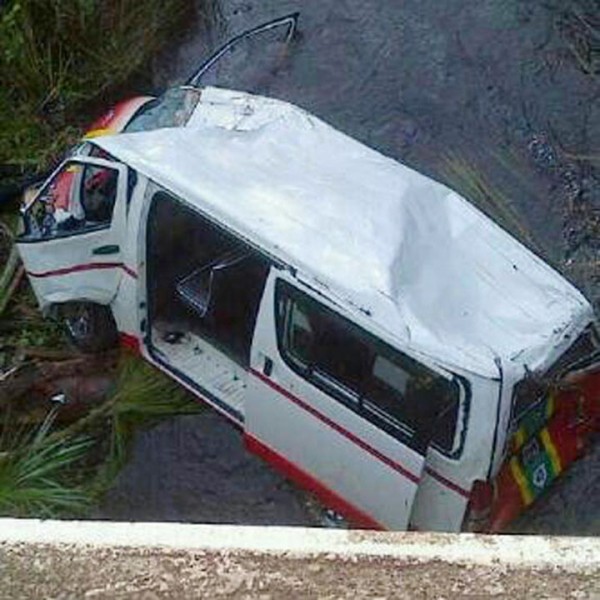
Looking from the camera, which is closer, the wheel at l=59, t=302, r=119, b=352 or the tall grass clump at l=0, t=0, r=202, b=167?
the wheel at l=59, t=302, r=119, b=352

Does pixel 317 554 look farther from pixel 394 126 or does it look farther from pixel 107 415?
pixel 394 126

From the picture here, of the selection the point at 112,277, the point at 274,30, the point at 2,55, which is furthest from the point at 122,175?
the point at 274,30

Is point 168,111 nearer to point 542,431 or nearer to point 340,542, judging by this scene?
point 542,431

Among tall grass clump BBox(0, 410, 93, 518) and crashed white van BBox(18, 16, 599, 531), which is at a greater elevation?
crashed white van BBox(18, 16, 599, 531)

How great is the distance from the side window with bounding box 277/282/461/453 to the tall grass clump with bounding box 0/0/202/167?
3.27 m

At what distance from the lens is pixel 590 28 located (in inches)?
409

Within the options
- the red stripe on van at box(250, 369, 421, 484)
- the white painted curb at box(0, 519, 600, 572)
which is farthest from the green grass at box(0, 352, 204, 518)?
the white painted curb at box(0, 519, 600, 572)

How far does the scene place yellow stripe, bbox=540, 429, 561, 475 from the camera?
21.6ft

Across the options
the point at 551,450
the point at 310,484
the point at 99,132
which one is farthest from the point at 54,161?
the point at 551,450

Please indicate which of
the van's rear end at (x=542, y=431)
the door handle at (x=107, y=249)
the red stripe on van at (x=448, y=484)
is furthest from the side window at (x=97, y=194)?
the van's rear end at (x=542, y=431)

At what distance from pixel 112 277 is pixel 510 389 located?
7.89ft

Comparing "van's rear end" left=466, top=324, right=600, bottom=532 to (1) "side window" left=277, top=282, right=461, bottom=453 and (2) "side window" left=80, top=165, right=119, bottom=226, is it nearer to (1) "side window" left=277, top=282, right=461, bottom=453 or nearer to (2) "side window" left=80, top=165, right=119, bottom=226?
(1) "side window" left=277, top=282, right=461, bottom=453

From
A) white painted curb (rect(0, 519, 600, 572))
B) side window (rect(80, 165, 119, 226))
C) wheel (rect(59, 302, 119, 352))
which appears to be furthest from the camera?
wheel (rect(59, 302, 119, 352))

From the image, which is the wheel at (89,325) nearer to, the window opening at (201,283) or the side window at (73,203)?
the window opening at (201,283)
